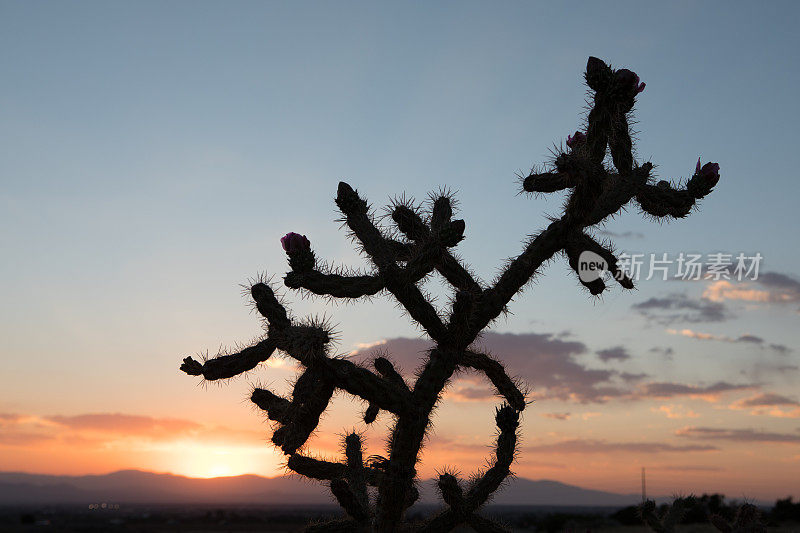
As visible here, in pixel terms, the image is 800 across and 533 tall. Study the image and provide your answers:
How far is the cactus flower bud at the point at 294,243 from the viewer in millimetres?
5871

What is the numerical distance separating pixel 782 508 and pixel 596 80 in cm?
3792

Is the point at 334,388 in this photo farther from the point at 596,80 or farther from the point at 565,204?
the point at 596,80

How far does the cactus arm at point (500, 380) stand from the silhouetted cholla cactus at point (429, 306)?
0.01 m

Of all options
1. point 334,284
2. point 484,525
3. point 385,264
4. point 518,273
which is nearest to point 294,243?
point 334,284

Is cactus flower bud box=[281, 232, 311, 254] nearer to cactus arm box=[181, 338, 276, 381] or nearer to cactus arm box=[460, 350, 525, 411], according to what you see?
cactus arm box=[181, 338, 276, 381]

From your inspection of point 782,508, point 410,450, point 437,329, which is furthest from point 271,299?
point 782,508

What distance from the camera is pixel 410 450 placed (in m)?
5.80

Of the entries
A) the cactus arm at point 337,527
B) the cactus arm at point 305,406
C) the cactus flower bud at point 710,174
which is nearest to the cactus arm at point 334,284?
the cactus arm at point 305,406

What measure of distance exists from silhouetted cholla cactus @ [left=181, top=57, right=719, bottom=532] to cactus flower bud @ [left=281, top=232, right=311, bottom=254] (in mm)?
13

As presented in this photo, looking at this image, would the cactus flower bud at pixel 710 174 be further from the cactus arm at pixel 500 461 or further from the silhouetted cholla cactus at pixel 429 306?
the cactus arm at pixel 500 461

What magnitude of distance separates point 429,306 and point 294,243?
52.9 inches

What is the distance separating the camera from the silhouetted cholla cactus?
209 inches

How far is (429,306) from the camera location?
567cm

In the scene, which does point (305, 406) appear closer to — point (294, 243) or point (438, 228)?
point (294, 243)
